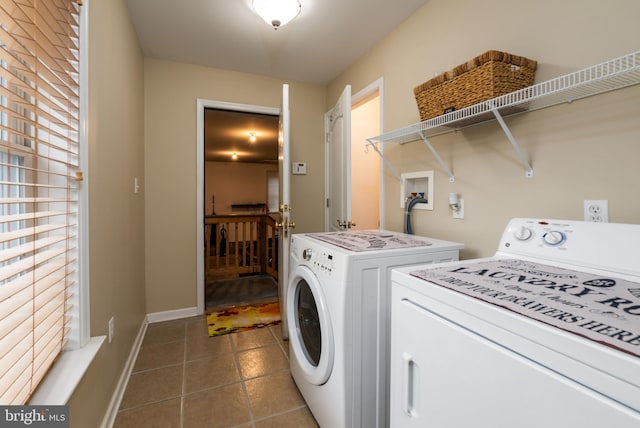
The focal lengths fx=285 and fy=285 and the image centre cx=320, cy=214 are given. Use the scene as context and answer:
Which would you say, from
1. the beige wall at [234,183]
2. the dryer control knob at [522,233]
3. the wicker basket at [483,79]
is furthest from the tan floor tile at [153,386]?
the beige wall at [234,183]

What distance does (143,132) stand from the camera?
253 cm

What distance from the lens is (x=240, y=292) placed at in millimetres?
3514

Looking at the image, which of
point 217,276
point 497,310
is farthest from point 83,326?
point 217,276

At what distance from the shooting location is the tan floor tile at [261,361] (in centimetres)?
188

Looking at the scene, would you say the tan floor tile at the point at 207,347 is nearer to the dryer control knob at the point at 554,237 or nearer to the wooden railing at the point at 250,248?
the wooden railing at the point at 250,248

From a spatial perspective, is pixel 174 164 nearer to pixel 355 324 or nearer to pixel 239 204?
pixel 355 324

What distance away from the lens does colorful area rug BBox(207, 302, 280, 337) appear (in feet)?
8.19

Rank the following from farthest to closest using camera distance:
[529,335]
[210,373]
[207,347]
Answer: [207,347] → [210,373] → [529,335]

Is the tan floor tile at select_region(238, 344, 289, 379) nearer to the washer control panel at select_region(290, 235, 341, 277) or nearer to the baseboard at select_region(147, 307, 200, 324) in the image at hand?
the washer control panel at select_region(290, 235, 341, 277)

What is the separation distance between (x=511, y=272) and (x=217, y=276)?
387 cm

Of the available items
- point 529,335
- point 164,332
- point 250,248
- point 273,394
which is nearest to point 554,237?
point 529,335

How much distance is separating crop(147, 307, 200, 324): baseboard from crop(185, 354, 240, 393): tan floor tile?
2.81 ft

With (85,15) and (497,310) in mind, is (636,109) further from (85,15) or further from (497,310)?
(85,15)

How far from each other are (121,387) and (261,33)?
8.37 feet
